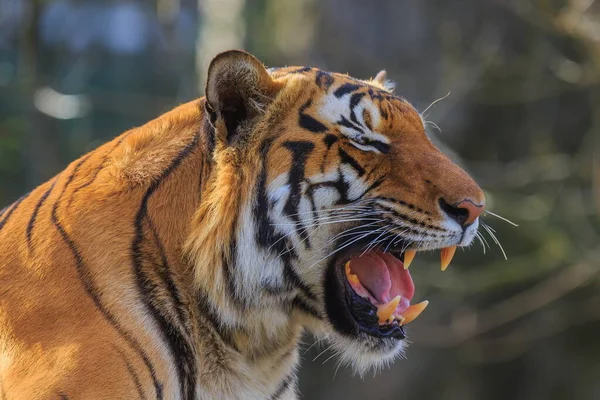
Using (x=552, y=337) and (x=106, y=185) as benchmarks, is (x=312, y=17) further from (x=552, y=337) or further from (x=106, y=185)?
(x=106, y=185)

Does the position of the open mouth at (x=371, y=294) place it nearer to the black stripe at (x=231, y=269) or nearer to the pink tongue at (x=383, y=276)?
the pink tongue at (x=383, y=276)

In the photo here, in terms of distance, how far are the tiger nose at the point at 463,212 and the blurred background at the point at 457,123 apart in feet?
11.4

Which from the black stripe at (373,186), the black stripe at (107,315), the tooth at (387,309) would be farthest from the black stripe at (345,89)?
the black stripe at (107,315)

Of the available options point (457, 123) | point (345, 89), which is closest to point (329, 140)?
point (345, 89)

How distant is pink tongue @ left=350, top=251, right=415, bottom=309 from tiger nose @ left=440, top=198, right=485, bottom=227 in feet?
0.86

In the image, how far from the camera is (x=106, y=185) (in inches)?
94.0

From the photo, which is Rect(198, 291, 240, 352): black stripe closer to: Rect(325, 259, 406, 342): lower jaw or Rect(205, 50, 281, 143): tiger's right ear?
Rect(325, 259, 406, 342): lower jaw

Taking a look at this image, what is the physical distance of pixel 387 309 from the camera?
2436mm

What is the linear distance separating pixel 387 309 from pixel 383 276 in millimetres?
118

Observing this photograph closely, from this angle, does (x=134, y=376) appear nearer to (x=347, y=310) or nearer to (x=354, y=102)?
(x=347, y=310)

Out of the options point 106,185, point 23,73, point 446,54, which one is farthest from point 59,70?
point 106,185

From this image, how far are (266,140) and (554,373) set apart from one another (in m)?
6.56

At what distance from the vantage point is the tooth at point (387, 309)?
2.41 meters

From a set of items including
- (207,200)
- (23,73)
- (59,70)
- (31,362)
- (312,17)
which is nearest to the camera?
(31,362)
